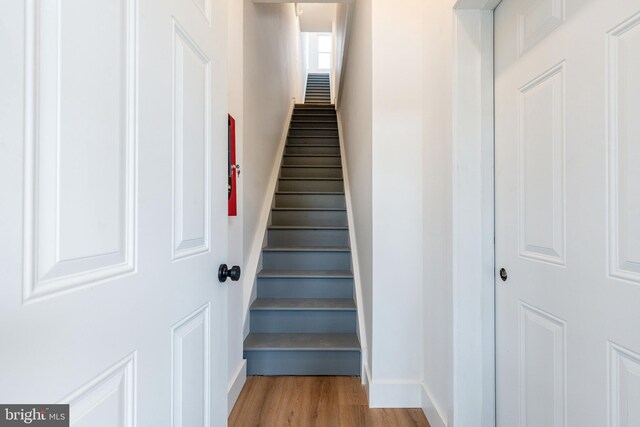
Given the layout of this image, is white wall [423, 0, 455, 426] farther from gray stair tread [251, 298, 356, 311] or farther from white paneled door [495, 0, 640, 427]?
gray stair tread [251, 298, 356, 311]

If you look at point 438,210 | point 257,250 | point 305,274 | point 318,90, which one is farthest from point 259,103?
point 318,90

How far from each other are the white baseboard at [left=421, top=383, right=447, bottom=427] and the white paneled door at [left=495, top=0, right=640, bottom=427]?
0.94 ft

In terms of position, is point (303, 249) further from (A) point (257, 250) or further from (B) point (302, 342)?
(B) point (302, 342)

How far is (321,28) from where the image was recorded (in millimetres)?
6586

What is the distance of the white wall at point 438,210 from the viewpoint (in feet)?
4.53

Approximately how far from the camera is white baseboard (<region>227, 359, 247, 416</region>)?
1.67m

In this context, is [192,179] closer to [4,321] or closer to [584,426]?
[4,321]

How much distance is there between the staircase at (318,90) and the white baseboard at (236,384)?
5821 mm

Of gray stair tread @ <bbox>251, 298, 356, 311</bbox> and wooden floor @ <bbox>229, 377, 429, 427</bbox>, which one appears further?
gray stair tread @ <bbox>251, 298, 356, 311</bbox>

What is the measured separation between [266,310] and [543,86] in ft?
6.29

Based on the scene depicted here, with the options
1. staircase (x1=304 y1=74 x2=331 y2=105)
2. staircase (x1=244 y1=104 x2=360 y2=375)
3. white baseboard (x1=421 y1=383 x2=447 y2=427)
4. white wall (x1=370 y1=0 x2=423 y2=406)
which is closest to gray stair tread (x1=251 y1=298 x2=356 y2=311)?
staircase (x1=244 y1=104 x2=360 y2=375)

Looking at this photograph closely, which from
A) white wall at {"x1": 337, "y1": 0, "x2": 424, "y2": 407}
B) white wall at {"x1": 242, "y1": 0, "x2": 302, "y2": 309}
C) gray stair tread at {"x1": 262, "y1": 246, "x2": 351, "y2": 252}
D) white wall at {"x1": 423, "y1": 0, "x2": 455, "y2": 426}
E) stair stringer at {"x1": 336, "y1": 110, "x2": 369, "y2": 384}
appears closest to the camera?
white wall at {"x1": 423, "y1": 0, "x2": 455, "y2": 426}

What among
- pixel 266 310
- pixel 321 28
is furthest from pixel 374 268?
pixel 321 28
